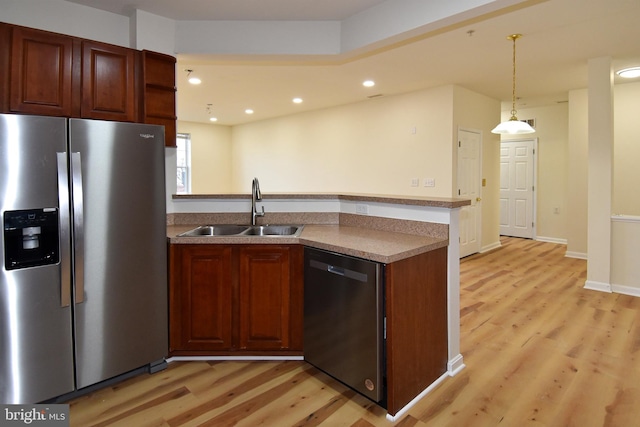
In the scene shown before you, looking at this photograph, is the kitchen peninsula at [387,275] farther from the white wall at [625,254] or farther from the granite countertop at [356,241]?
the white wall at [625,254]

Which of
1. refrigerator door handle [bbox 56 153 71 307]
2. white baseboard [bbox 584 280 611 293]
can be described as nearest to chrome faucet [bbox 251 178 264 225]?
refrigerator door handle [bbox 56 153 71 307]

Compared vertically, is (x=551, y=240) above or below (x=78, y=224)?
below

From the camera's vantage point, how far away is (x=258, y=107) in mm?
7398

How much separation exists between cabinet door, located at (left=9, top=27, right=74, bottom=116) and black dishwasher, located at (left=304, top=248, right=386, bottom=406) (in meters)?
1.89

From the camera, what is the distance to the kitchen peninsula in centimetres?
206

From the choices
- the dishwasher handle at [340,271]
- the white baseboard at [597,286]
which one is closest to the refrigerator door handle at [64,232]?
the dishwasher handle at [340,271]

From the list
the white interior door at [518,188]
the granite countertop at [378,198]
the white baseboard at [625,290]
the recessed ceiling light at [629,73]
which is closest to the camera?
the granite countertop at [378,198]

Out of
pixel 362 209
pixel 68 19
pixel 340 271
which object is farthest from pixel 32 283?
pixel 362 209

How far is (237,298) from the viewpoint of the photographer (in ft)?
8.44

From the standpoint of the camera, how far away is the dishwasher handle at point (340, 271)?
206 cm

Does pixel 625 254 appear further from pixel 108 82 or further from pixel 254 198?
pixel 108 82

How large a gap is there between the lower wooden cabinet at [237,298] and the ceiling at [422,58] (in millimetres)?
1825

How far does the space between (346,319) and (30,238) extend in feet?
5.82

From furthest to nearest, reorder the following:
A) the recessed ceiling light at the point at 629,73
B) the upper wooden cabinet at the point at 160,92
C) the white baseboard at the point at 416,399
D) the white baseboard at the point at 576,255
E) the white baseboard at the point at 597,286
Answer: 1. the white baseboard at the point at 576,255
2. the recessed ceiling light at the point at 629,73
3. the white baseboard at the point at 597,286
4. the upper wooden cabinet at the point at 160,92
5. the white baseboard at the point at 416,399
